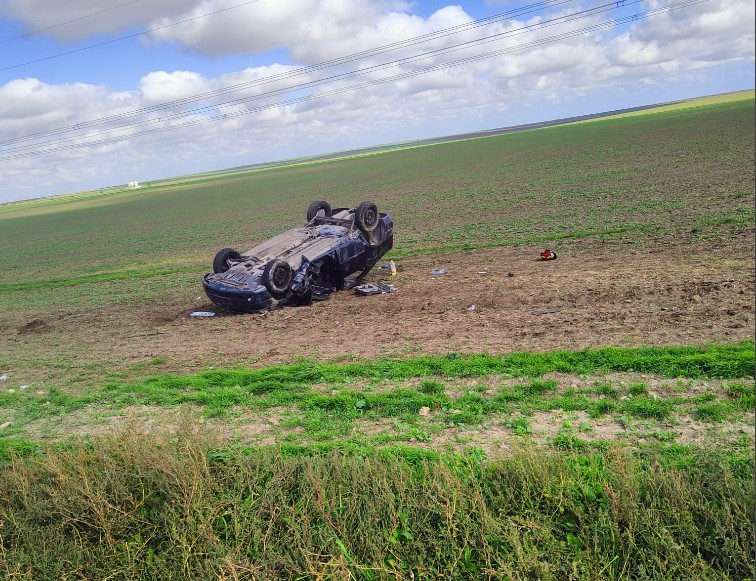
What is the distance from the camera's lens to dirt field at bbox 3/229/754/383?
32.2ft

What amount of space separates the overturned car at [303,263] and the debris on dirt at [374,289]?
28.0 inches

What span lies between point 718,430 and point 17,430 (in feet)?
30.6

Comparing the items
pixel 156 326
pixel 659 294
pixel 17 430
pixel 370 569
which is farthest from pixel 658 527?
pixel 156 326

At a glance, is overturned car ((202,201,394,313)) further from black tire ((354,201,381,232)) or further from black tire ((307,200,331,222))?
black tire ((307,200,331,222))

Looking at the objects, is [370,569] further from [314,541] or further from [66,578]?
[66,578]

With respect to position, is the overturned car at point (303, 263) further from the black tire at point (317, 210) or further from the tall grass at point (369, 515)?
the tall grass at point (369, 515)

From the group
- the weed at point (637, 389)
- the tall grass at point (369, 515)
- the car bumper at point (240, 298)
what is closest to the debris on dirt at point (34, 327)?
the car bumper at point (240, 298)

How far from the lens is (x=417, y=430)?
23.2 ft

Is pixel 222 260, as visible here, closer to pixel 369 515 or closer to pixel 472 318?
pixel 472 318

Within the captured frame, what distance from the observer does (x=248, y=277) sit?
14273 mm

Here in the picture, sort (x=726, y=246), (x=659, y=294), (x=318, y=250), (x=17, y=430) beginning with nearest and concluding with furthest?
(x=17, y=430)
(x=659, y=294)
(x=726, y=246)
(x=318, y=250)

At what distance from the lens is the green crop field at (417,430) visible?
5254mm

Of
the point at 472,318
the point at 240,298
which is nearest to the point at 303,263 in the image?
the point at 240,298

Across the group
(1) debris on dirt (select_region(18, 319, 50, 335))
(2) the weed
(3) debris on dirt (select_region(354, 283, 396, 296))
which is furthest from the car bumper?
(2) the weed
